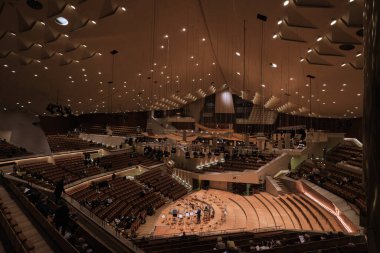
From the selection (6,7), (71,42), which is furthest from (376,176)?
(71,42)

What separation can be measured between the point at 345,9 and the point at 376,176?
6950 millimetres

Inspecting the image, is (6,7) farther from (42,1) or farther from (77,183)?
(77,183)

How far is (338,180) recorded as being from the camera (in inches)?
575

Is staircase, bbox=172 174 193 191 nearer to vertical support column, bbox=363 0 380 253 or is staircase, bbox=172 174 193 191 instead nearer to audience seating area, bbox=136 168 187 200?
audience seating area, bbox=136 168 187 200

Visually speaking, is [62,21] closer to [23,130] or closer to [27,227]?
[27,227]

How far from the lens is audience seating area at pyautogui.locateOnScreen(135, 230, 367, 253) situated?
7.02 meters

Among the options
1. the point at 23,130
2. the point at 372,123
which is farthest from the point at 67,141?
the point at 372,123

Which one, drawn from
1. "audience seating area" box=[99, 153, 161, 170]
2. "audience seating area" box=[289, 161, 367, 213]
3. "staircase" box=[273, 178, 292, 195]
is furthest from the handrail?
"staircase" box=[273, 178, 292, 195]

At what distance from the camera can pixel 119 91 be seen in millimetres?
20672

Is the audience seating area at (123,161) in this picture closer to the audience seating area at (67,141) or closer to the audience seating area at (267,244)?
the audience seating area at (67,141)

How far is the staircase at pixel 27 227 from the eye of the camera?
545 centimetres

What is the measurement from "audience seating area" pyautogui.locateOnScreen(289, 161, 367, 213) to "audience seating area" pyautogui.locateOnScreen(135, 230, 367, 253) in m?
2.89

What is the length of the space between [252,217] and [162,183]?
7179 mm

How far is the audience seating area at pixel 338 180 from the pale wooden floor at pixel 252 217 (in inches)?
46.0
